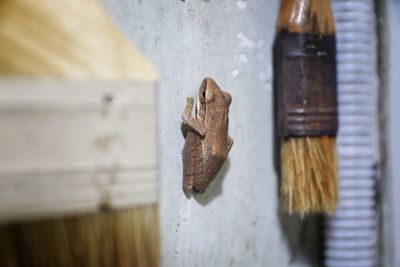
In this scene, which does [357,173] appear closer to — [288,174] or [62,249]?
[288,174]

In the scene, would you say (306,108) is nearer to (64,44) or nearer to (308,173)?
(308,173)

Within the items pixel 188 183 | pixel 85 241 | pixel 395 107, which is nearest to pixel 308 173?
pixel 188 183

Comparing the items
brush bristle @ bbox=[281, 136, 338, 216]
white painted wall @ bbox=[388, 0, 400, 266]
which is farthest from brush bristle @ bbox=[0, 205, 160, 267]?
white painted wall @ bbox=[388, 0, 400, 266]

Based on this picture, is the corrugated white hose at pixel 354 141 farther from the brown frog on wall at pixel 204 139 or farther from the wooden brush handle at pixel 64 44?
the wooden brush handle at pixel 64 44

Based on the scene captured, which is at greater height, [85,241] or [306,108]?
[306,108]

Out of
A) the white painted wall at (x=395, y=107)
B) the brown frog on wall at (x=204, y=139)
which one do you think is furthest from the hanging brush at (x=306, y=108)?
the white painted wall at (x=395, y=107)
